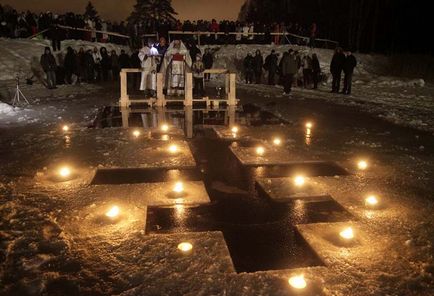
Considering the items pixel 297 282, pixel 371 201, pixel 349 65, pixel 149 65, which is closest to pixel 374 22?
pixel 349 65

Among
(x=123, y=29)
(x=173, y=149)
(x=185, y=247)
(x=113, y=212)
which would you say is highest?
(x=123, y=29)

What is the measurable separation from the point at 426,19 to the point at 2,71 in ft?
91.2

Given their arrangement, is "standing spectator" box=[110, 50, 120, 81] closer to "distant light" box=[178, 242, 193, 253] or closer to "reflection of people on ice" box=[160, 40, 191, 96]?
"reflection of people on ice" box=[160, 40, 191, 96]

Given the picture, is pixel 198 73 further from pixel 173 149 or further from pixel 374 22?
pixel 374 22

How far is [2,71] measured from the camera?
21.2 m

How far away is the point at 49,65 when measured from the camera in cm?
1762

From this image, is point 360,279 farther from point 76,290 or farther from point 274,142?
point 274,142

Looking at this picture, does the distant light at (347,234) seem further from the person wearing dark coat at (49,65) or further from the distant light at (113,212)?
the person wearing dark coat at (49,65)

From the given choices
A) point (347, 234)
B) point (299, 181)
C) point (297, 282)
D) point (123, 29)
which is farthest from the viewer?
point (123, 29)

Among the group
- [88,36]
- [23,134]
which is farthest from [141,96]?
[88,36]

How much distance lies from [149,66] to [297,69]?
6.35m

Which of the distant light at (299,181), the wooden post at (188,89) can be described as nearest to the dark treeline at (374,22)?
the wooden post at (188,89)

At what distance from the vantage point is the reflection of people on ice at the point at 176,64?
49.4 ft

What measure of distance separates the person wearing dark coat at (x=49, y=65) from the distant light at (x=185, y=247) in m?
15.4
